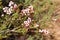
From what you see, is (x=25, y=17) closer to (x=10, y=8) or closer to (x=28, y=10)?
(x=28, y=10)

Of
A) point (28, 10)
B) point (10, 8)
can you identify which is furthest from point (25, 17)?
point (10, 8)

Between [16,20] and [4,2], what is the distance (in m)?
0.49

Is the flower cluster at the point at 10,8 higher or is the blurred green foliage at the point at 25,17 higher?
the flower cluster at the point at 10,8

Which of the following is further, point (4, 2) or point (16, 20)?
point (4, 2)

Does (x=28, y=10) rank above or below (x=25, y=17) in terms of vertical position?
above

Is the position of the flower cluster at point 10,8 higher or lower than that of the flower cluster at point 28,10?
higher

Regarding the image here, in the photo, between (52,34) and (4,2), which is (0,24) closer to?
(4,2)

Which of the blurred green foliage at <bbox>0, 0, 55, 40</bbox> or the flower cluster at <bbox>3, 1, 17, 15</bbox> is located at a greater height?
the flower cluster at <bbox>3, 1, 17, 15</bbox>

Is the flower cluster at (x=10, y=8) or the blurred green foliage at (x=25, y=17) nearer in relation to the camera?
the blurred green foliage at (x=25, y=17)

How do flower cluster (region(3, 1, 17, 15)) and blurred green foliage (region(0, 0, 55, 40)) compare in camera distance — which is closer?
blurred green foliage (region(0, 0, 55, 40))

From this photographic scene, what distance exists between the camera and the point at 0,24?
3129mm

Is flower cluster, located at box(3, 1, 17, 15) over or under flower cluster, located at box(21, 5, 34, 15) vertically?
over

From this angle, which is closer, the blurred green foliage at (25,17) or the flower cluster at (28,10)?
the blurred green foliage at (25,17)

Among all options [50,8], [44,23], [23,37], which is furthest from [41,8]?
[23,37]
